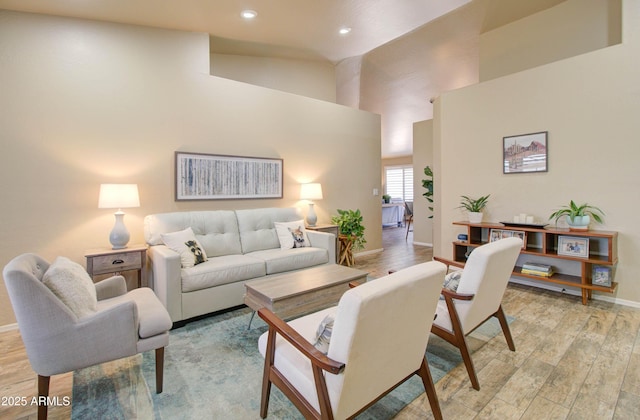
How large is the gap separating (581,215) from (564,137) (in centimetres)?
92

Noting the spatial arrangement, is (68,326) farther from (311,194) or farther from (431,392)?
(311,194)

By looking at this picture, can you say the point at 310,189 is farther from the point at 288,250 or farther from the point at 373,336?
the point at 373,336

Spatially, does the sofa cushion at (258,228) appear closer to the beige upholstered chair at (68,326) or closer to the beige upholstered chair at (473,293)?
the beige upholstered chair at (68,326)

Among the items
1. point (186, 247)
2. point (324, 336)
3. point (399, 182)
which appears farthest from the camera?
point (399, 182)

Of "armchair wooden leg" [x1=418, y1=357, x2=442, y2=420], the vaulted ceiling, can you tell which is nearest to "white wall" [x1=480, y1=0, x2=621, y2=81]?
the vaulted ceiling

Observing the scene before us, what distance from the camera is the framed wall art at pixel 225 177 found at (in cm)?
361

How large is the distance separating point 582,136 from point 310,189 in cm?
333

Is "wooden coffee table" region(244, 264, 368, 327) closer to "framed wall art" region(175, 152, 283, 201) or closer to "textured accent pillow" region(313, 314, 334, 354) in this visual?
"textured accent pillow" region(313, 314, 334, 354)

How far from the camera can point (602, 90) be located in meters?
3.19

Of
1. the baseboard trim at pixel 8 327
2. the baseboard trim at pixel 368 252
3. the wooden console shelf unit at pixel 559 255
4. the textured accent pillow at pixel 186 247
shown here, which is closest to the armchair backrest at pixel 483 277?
the wooden console shelf unit at pixel 559 255

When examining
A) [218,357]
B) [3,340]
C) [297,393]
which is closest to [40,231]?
[3,340]

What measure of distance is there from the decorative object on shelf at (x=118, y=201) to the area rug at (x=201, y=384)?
1.11 meters

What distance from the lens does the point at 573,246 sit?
3225mm

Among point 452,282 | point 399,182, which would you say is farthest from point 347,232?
point 399,182
